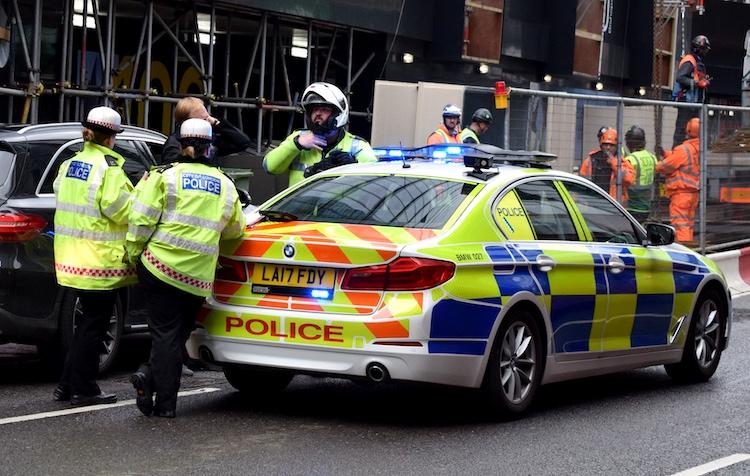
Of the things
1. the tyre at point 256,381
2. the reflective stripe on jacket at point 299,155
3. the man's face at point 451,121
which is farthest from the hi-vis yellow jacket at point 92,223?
the man's face at point 451,121

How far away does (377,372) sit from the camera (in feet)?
24.8

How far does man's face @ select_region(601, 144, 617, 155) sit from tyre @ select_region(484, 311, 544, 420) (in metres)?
7.83

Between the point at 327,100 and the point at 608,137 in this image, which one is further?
the point at 608,137

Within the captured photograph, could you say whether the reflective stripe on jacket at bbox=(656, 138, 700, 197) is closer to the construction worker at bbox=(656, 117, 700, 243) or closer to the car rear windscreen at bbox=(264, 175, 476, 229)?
the construction worker at bbox=(656, 117, 700, 243)

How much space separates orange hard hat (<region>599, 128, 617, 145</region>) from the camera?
15.9 metres

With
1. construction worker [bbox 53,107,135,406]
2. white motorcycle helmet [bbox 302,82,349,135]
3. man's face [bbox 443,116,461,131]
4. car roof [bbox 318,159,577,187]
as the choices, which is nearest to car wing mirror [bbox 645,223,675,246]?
car roof [bbox 318,159,577,187]

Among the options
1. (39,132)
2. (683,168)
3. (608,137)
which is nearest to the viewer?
(39,132)

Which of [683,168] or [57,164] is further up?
[683,168]

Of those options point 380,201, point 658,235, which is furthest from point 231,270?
point 658,235

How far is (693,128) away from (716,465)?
10133 millimetres

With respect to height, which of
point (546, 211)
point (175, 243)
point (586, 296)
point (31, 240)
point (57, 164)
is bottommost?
point (586, 296)

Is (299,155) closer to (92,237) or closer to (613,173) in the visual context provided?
(92,237)

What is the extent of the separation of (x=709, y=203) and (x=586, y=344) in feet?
29.6

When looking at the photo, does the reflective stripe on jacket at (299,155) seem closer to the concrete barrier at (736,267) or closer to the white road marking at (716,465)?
the white road marking at (716,465)
